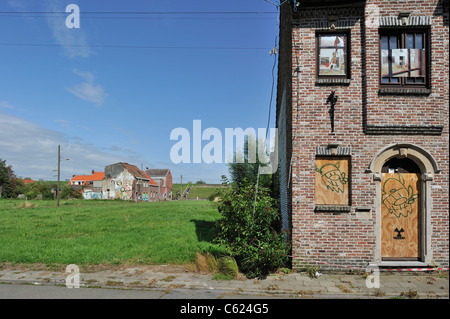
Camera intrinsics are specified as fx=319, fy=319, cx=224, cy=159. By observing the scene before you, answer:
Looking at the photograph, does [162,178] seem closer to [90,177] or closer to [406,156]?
[90,177]

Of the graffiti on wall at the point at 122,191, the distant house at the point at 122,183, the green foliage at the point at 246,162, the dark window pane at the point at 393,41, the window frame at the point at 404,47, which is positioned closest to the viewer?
the window frame at the point at 404,47

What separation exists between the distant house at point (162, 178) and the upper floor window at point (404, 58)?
77198 millimetres

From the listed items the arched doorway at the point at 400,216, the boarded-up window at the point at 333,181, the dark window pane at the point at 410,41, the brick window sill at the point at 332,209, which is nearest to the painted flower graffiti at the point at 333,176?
the boarded-up window at the point at 333,181

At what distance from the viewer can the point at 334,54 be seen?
28.5ft

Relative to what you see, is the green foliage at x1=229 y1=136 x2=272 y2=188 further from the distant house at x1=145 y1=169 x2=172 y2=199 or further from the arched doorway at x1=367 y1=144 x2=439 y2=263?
the distant house at x1=145 y1=169 x2=172 y2=199

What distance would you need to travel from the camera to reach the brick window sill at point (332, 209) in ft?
27.0

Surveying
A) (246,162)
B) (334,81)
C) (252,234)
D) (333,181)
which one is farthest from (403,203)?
(246,162)

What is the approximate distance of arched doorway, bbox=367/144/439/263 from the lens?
326 inches

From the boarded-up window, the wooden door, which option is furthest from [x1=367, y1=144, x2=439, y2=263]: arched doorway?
the boarded-up window

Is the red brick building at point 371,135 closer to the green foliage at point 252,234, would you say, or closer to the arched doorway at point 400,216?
the arched doorway at point 400,216

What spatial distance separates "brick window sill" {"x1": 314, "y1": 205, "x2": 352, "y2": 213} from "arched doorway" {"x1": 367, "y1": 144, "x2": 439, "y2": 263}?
840 mm

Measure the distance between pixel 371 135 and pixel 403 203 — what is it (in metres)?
2.00

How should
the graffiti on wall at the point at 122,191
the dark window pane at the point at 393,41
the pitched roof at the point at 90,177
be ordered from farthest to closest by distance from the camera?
1. the pitched roof at the point at 90,177
2. the graffiti on wall at the point at 122,191
3. the dark window pane at the point at 393,41
